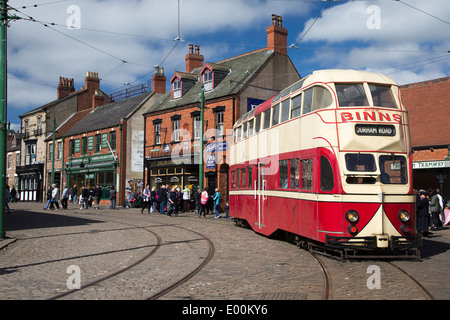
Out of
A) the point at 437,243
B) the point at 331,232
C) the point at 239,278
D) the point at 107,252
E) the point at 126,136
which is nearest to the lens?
the point at 239,278

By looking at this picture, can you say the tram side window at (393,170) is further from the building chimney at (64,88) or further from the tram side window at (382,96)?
the building chimney at (64,88)

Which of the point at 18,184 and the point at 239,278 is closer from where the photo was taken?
the point at 239,278

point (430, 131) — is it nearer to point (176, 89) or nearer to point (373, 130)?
point (373, 130)

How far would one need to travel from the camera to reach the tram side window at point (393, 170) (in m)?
9.64

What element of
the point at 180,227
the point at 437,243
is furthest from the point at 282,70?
the point at 437,243

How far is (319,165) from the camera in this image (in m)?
9.98

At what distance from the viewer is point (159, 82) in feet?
129

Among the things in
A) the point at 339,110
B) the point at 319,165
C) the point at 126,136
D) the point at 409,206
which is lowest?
the point at 409,206

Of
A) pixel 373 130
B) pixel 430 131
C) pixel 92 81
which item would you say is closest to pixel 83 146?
pixel 92 81

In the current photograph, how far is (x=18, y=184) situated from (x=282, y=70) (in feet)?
125

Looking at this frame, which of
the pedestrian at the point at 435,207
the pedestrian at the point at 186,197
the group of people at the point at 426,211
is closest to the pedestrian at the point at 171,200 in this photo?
the pedestrian at the point at 186,197

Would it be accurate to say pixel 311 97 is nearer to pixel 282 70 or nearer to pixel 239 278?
pixel 239 278

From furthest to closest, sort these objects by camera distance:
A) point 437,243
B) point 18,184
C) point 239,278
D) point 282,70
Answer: point 18,184 < point 282,70 < point 437,243 < point 239,278

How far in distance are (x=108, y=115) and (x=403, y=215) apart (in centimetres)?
3587
